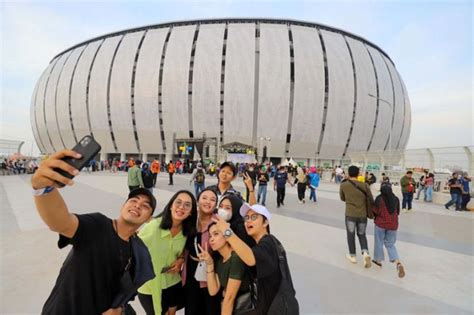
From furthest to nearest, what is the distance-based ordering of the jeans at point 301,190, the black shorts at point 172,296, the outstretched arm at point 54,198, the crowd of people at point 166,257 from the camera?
1. the jeans at point 301,190
2. the black shorts at point 172,296
3. the crowd of people at point 166,257
4. the outstretched arm at point 54,198

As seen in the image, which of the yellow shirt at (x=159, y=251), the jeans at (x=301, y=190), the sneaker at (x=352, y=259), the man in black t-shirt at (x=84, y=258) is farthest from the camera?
the jeans at (x=301, y=190)

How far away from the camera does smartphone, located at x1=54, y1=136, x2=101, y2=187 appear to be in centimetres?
115

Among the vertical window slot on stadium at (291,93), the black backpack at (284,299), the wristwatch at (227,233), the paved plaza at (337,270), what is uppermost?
the vertical window slot on stadium at (291,93)

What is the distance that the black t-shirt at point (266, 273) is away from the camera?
169 cm

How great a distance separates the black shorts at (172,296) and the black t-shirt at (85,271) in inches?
36.9

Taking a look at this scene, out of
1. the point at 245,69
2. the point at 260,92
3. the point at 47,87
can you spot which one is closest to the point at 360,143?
the point at 260,92

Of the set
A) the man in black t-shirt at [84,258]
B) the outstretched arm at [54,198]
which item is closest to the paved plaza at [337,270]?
the man in black t-shirt at [84,258]

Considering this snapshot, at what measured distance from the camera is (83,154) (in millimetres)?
1204

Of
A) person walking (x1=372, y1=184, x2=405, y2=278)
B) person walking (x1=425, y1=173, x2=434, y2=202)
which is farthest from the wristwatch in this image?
person walking (x1=425, y1=173, x2=434, y2=202)

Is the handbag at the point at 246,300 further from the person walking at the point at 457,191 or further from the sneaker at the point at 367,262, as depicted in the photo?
the person walking at the point at 457,191

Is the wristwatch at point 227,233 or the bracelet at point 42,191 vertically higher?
the bracelet at point 42,191

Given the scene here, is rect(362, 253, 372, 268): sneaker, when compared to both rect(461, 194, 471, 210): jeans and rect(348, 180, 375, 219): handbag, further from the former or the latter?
rect(461, 194, 471, 210): jeans

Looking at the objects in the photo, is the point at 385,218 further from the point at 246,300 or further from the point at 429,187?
the point at 429,187

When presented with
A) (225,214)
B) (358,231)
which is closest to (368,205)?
(358,231)
